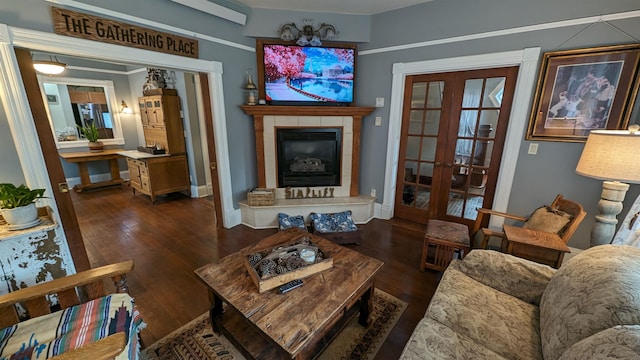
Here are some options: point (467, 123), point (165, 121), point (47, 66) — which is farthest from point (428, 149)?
point (47, 66)

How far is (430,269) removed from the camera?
2.42m

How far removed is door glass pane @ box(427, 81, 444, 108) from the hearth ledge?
1.44m

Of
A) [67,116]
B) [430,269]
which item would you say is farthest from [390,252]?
[67,116]

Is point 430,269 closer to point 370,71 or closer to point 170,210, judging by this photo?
point 370,71

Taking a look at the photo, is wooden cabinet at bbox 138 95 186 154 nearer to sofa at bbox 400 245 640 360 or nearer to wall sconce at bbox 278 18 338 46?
wall sconce at bbox 278 18 338 46

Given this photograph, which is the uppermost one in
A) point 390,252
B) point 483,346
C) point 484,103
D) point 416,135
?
point 484,103

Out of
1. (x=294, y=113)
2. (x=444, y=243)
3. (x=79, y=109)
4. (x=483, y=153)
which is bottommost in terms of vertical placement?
(x=444, y=243)

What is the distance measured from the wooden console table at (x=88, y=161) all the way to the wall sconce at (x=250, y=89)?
3536 millimetres

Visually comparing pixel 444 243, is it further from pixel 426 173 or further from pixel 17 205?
pixel 17 205

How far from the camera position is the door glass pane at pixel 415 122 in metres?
3.21

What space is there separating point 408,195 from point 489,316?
88.7 inches

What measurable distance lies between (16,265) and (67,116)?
5036 mm

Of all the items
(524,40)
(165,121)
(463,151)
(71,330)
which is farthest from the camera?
(165,121)

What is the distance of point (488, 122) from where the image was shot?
110 inches
